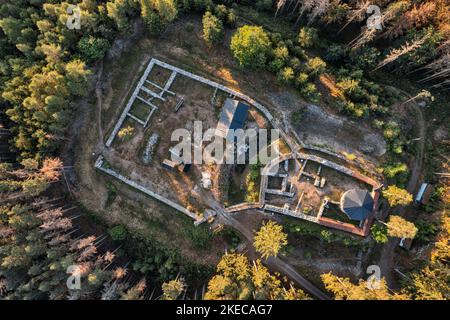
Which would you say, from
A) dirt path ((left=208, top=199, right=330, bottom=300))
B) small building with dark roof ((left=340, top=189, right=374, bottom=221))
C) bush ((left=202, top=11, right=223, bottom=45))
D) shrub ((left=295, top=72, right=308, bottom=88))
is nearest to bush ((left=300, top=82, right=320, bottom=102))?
shrub ((left=295, top=72, right=308, bottom=88))

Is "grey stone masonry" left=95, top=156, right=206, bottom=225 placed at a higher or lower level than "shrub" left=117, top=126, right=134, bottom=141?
lower

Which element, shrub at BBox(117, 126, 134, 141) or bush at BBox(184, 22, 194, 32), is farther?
bush at BBox(184, 22, 194, 32)

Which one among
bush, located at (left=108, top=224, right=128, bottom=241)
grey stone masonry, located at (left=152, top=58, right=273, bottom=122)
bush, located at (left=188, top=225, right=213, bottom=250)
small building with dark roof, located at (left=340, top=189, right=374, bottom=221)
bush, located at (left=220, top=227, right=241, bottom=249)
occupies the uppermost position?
grey stone masonry, located at (left=152, top=58, right=273, bottom=122)

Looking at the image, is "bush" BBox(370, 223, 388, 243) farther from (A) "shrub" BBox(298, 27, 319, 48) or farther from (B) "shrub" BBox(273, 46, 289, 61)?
(A) "shrub" BBox(298, 27, 319, 48)

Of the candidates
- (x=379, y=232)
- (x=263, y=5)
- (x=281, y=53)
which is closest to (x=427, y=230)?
(x=379, y=232)

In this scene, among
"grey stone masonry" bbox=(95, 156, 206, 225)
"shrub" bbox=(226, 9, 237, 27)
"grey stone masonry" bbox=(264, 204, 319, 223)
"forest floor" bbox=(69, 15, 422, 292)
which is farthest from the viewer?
"shrub" bbox=(226, 9, 237, 27)

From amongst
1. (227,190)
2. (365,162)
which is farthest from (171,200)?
(365,162)

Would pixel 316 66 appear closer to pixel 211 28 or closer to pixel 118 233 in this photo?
pixel 211 28
